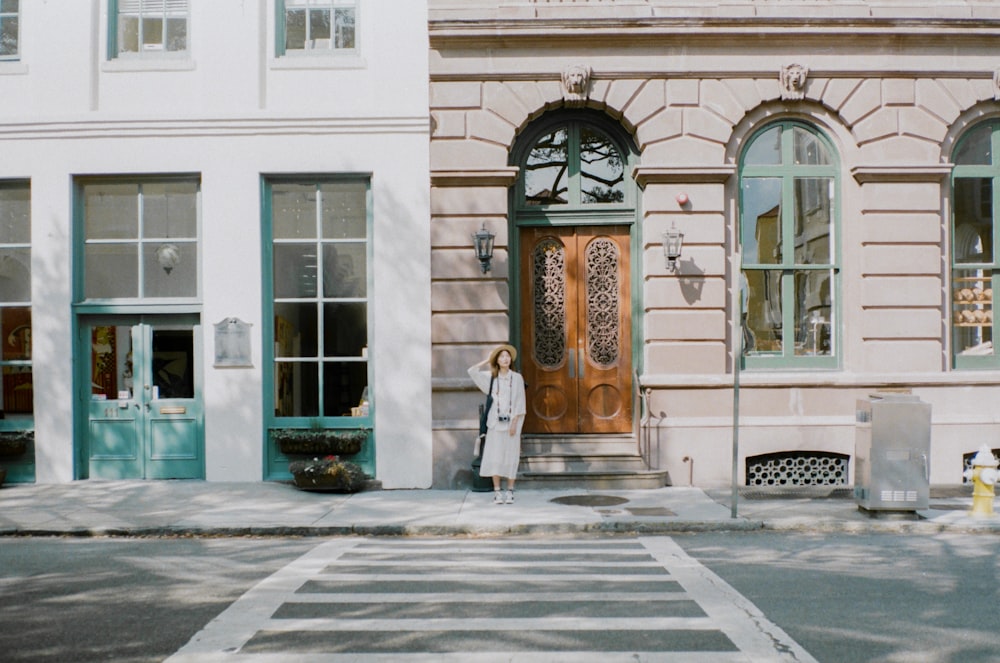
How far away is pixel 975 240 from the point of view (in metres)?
13.4

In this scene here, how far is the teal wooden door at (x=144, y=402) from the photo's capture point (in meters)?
13.2

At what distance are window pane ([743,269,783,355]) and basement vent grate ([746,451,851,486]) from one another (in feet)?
4.85

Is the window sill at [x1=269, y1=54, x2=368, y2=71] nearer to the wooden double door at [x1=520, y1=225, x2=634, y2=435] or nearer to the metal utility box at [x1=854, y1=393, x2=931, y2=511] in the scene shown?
the wooden double door at [x1=520, y1=225, x2=634, y2=435]

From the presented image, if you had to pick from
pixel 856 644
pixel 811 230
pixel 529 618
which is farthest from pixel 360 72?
pixel 856 644

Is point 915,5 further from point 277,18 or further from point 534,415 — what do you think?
point 277,18

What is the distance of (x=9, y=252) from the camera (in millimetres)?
13469

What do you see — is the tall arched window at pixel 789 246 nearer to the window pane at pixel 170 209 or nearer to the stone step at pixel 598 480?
the stone step at pixel 598 480

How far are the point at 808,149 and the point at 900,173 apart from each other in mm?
1270

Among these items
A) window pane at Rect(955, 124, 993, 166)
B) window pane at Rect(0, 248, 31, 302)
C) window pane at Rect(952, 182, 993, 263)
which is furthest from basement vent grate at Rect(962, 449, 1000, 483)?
window pane at Rect(0, 248, 31, 302)

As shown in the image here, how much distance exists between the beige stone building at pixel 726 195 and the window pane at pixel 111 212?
443cm

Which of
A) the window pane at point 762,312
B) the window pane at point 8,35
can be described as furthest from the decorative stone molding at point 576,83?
the window pane at point 8,35

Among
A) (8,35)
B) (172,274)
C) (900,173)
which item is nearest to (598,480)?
(900,173)

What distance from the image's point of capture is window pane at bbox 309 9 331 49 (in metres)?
13.4

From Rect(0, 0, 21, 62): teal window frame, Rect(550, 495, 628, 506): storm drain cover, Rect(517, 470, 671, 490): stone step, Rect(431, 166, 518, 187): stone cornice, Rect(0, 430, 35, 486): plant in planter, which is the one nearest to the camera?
Rect(550, 495, 628, 506): storm drain cover
